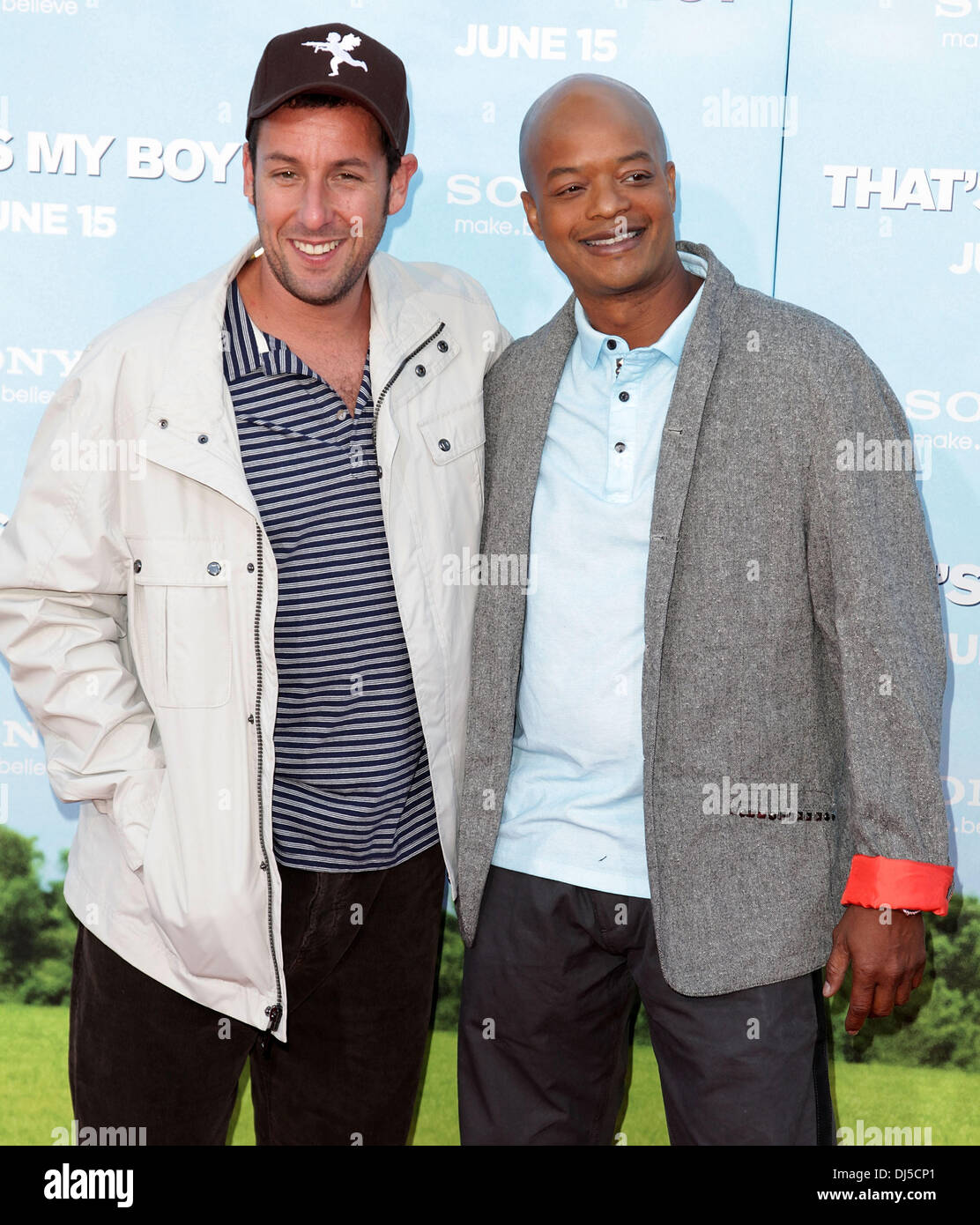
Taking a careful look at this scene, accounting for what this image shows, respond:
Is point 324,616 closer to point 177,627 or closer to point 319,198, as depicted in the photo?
point 177,627

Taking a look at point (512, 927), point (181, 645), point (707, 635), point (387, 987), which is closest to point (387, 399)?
point (181, 645)

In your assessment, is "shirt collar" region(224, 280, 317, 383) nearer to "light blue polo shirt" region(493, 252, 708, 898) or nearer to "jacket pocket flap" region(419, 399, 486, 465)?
"jacket pocket flap" region(419, 399, 486, 465)

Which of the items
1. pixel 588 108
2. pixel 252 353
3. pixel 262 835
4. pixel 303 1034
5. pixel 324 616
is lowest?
pixel 303 1034

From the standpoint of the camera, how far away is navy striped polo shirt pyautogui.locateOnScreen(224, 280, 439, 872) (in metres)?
2.04

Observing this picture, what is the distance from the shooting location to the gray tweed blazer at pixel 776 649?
6.13 ft

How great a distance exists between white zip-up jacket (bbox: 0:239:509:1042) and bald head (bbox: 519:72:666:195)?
1.62 feet

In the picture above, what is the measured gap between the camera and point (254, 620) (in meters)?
2.00

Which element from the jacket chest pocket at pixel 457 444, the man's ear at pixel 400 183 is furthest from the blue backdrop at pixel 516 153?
the jacket chest pocket at pixel 457 444

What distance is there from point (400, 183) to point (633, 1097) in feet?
7.20

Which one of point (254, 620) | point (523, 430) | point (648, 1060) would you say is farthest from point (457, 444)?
point (648, 1060)

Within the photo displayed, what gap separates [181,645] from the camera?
2.03 m

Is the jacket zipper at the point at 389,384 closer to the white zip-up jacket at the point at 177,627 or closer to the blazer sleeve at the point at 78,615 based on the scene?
the white zip-up jacket at the point at 177,627

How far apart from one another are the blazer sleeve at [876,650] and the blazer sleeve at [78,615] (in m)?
1.16

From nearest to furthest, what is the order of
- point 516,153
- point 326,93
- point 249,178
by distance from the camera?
point 326,93 < point 249,178 < point 516,153
